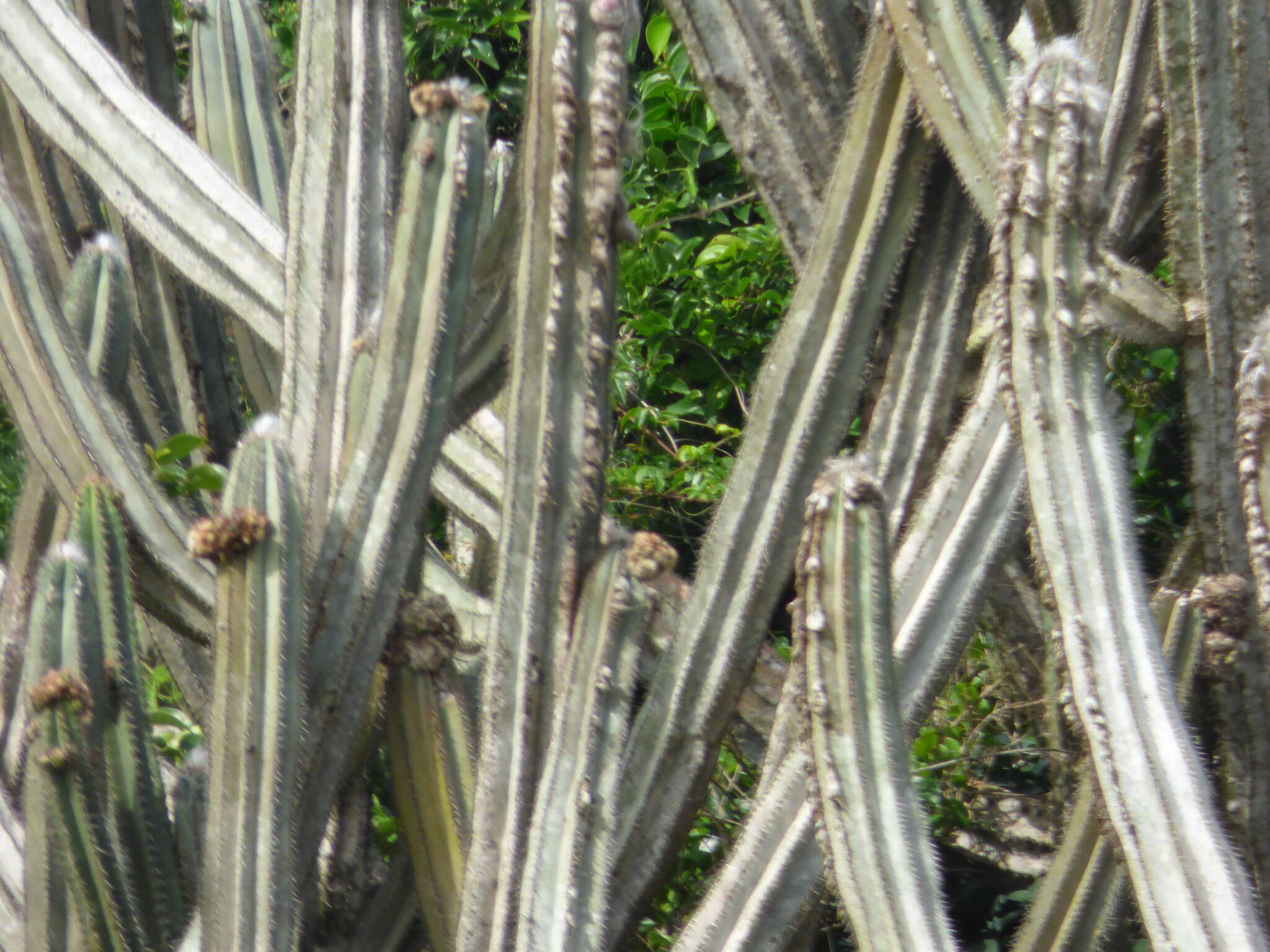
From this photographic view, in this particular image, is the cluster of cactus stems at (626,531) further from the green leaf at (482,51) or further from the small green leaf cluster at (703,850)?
the green leaf at (482,51)

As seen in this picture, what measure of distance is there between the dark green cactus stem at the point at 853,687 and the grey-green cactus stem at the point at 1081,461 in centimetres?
17

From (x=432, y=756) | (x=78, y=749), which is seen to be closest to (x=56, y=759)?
(x=78, y=749)

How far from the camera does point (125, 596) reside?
171 cm

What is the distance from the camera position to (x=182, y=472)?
6.63 ft

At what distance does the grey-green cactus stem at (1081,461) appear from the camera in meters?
1.27

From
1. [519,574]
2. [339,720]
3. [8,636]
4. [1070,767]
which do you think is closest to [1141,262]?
[1070,767]

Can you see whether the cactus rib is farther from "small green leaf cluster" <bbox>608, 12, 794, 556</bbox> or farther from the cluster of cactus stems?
"small green leaf cluster" <bbox>608, 12, 794, 556</bbox>

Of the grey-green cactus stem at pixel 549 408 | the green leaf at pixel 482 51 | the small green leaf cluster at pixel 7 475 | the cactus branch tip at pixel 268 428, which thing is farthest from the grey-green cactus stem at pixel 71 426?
the green leaf at pixel 482 51

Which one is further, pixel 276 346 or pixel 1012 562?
pixel 1012 562

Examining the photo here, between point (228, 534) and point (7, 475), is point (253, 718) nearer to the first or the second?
point (228, 534)

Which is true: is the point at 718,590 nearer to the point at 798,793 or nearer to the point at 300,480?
the point at 798,793

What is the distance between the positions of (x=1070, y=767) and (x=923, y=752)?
99 centimetres

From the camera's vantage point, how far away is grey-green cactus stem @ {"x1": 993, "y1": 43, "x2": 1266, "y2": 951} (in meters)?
1.27

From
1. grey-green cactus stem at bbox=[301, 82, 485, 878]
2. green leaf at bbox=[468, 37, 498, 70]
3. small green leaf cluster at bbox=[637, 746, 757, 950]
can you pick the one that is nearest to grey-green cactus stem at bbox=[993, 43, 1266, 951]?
grey-green cactus stem at bbox=[301, 82, 485, 878]
